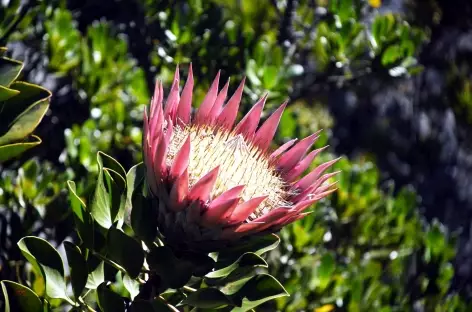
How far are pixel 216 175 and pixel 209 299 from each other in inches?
9.8

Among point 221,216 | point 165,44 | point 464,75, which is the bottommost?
point 464,75

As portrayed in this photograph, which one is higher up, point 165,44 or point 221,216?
point 221,216

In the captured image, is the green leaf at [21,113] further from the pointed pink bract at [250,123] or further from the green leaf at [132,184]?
the pointed pink bract at [250,123]

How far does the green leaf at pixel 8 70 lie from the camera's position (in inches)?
54.1

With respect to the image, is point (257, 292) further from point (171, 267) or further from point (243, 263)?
point (171, 267)

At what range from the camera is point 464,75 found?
5.21 meters

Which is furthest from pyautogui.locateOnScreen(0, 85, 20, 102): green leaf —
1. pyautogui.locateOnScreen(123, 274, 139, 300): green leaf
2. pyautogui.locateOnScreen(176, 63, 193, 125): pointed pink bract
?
pyautogui.locateOnScreen(123, 274, 139, 300): green leaf

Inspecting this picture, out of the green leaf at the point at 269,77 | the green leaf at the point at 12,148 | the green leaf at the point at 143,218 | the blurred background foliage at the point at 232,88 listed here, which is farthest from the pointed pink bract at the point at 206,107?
the green leaf at the point at 269,77

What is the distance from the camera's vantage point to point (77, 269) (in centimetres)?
132

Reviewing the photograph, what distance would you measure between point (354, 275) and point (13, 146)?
4.83 feet

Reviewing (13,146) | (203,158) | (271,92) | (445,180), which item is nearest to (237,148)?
(203,158)

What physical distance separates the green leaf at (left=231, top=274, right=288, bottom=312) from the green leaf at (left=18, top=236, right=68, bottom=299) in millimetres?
339

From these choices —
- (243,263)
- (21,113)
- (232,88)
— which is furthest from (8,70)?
(232,88)

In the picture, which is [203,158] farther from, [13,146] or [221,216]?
[13,146]
